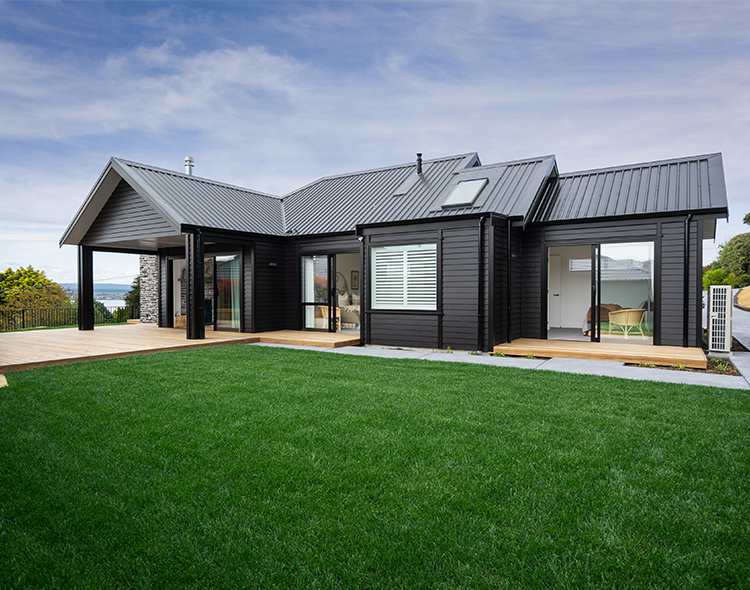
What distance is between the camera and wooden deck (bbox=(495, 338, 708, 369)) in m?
6.90

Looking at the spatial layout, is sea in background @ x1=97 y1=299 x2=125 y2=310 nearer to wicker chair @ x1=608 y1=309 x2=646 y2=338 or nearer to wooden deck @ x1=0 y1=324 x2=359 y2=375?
wooden deck @ x1=0 y1=324 x2=359 y2=375

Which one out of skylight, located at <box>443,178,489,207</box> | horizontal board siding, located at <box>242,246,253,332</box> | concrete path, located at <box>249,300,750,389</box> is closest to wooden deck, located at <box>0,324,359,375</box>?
horizontal board siding, located at <box>242,246,253,332</box>

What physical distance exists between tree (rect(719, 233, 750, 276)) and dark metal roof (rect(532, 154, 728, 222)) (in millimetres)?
34460

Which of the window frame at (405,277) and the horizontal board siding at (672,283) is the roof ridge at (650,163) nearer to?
the horizontal board siding at (672,283)

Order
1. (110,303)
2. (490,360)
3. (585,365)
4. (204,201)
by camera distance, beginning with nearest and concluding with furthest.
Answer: (585,365)
(490,360)
(204,201)
(110,303)

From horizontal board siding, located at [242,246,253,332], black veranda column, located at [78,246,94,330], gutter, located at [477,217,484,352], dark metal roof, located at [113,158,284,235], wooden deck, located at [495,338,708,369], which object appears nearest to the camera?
wooden deck, located at [495,338,708,369]

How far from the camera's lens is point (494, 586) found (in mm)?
1820

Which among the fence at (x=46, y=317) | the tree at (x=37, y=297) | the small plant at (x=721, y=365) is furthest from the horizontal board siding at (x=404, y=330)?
the tree at (x=37, y=297)

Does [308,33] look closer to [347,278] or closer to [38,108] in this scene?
[347,278]

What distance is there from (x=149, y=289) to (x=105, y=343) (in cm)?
675

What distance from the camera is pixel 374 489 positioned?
8.82ft

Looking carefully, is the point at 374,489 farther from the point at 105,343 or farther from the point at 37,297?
the point at 37,297

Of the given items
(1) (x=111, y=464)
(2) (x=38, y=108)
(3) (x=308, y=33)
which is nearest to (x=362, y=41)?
(3) (x=308, y=33)

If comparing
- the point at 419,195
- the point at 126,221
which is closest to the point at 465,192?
the point at 419,195
